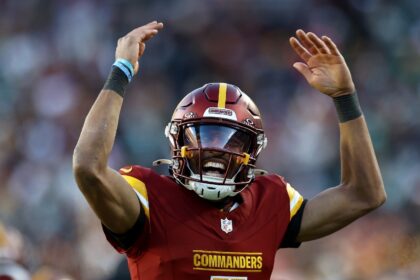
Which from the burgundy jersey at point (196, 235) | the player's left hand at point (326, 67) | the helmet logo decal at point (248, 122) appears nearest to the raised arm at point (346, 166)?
the player's left hand at point (326, 67)

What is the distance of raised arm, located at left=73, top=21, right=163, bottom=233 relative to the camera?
8.61 ft

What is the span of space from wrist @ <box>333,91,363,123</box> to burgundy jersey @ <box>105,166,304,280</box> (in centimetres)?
39

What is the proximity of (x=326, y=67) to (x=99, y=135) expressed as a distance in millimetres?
895

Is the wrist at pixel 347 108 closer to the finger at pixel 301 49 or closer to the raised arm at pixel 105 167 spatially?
the finger at pixel 301 49

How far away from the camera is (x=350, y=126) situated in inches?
120

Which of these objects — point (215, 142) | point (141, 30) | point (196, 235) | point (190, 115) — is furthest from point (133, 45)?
point (196, 235)

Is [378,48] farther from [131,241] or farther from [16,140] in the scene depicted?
[131,241]

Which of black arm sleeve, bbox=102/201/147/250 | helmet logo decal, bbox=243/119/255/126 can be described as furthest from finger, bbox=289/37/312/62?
black arm sleeve, bbox=102/201/147/250

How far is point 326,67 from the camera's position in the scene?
308cm

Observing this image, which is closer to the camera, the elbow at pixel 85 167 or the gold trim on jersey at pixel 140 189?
the elbow at pixel 85 167

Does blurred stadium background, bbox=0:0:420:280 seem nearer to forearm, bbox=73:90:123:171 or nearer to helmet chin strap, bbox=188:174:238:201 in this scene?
helmet chin strap, bbox=188:174:238:201

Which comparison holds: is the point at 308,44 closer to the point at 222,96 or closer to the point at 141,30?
the point at 222,96

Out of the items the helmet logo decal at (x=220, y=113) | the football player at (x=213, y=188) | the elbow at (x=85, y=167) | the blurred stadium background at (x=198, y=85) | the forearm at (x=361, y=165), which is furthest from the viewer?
the blurred stadium background at (x=198, y=85)

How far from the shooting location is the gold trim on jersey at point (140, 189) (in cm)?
286
